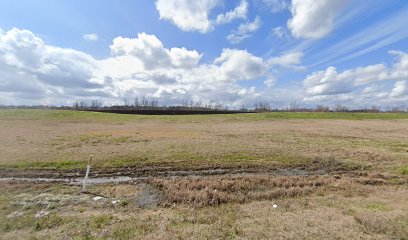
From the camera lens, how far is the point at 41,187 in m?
10.9

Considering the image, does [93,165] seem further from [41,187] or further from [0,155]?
[0,155]

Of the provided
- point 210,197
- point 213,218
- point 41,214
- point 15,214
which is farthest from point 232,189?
point 15,214

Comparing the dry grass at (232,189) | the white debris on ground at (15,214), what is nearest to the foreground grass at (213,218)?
the white debris on ground at (15,214)

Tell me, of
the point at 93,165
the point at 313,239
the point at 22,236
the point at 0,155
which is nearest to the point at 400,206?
the point at 313,239

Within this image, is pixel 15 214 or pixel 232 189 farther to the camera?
pixel 232 189

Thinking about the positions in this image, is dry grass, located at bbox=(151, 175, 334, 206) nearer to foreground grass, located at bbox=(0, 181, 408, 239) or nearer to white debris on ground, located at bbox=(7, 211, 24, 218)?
foreground grass, located at bbox=(0, 181, 408, 239)

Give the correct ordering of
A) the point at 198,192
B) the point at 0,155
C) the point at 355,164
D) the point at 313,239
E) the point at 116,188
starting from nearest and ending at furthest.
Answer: the point at 313,239 < the point at 198,192 < the point at 116,188 < the point at 355,164 < the point at 0,155

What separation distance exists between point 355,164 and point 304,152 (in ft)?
13.9

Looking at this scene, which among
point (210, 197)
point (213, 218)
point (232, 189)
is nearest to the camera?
point (213, 218)

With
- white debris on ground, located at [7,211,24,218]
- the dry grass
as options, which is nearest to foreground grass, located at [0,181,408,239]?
white debris on ground, located at [7,211,24,218]

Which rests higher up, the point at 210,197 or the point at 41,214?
the point at 210,197

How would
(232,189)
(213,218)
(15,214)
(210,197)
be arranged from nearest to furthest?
(213,218)
(15,214)
(210,197)
(232,189)

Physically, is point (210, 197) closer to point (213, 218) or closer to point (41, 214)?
point (213, 218)

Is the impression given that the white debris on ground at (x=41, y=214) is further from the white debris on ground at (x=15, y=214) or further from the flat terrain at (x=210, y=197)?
the white debris on ground at (x=15, y=214)
